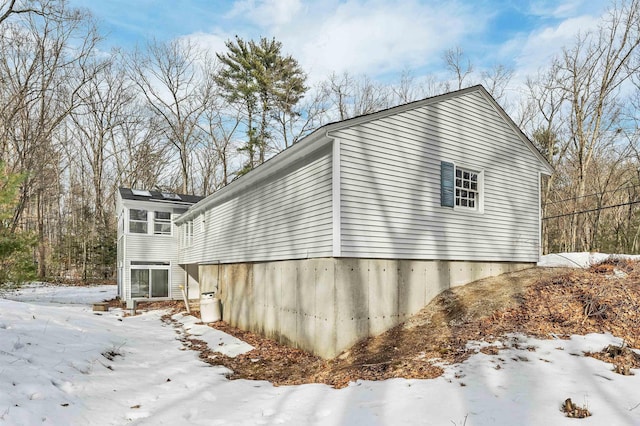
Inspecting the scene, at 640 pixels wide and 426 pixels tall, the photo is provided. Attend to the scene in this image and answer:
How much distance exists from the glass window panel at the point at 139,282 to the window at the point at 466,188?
1550 cm

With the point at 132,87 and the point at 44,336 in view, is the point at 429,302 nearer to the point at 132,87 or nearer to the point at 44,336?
the point at 44,336

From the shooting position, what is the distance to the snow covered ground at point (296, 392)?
402 cm

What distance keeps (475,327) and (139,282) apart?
16.5 meters

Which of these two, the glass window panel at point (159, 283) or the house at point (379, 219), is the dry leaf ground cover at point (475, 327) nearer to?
the house at point (379, 219)

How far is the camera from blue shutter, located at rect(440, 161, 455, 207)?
9.20m

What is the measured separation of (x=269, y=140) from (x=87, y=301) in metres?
15.4

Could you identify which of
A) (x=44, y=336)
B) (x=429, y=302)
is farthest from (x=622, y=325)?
(x=44, y=336)

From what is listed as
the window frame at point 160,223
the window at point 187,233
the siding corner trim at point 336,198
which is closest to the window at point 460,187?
the siding corner trim at point 336,198

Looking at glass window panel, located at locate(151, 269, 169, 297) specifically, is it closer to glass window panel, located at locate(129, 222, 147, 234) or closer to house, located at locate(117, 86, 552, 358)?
glass window panel, located at locate(129, 222, 147, 234)

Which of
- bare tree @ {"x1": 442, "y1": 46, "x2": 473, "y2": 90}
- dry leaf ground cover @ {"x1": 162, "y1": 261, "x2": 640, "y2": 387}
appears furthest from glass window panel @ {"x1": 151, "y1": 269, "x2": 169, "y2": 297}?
bare tree @ {"x1": 442, "y1": 46, "x2": 473, "y2": 90}

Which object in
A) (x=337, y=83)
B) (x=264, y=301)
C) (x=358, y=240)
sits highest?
(x=337, y=83)

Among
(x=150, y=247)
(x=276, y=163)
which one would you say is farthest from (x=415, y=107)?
(x=150, y=247)

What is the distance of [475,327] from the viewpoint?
6.95 meters

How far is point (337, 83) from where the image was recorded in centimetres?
2912
